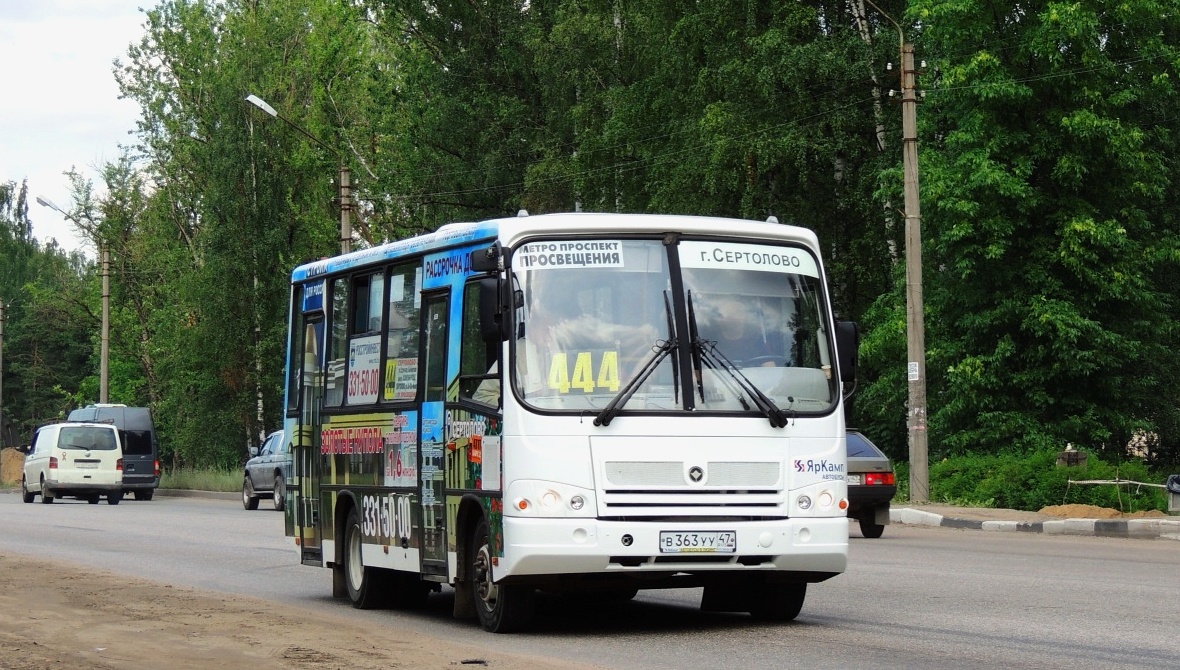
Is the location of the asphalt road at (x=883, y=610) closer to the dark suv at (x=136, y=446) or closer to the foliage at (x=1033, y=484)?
the foliage at (x=1033, y=484)

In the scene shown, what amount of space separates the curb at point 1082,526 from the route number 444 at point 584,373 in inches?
584

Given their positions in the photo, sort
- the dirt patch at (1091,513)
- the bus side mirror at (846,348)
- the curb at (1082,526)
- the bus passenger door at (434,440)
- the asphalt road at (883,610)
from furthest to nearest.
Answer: the dirt patch at (1091,513) < the curb at (1082,526) < the bus passenger door at (434,440) < the bus side mirror at (846,348) < the asphalt road at (883,610)

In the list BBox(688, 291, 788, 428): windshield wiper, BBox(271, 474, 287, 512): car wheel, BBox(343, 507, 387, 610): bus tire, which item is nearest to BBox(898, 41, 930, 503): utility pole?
BBox(271, 474, 287, 512): car wheel

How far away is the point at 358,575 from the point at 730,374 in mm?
4497

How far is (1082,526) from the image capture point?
26500 mm

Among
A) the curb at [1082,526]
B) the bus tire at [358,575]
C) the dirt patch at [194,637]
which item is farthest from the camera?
the curb at [1082,526]

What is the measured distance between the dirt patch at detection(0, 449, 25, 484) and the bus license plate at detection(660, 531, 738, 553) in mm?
63599

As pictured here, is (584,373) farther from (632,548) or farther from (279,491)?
(279,491)

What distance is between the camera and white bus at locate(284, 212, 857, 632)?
39.9 feet

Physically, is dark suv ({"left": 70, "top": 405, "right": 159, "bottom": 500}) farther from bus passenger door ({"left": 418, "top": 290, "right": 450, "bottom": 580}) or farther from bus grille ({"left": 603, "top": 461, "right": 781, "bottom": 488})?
bus grille ({"left": 603, "top": 461, "right": 781, "bottom": 488})

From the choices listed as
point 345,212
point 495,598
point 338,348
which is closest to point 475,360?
point 495,598

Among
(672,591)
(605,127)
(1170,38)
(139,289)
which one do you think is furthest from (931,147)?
(139,289)

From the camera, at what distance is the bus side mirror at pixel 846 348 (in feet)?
42.8

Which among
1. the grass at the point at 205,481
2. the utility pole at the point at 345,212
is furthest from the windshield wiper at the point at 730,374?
the grass at the point at 205,481
